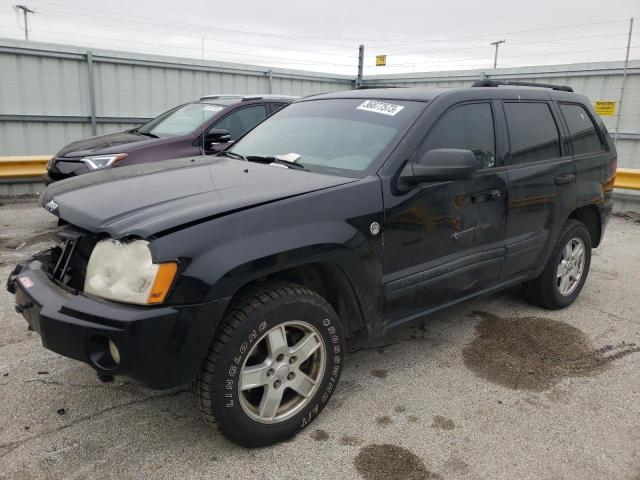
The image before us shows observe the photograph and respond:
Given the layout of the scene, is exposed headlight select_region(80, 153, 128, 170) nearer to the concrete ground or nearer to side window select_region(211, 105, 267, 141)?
side window select_region(211, 105, 267, 141)

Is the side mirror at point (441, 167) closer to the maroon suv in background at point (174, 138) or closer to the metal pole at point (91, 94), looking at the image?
the maroon suv in background at point (174, 138)

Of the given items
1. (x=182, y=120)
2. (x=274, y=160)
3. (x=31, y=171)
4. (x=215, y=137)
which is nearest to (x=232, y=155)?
(x=274, y=160)

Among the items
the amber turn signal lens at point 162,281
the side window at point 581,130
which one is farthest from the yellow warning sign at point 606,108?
the amber turn signal lens at point 162,281

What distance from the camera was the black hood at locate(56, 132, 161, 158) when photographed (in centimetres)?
626

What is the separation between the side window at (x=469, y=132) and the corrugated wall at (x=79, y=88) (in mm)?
8694

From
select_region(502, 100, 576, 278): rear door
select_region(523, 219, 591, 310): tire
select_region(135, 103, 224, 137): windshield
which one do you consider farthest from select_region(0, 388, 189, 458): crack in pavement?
select_region(135, 103, 224, 137): windshield

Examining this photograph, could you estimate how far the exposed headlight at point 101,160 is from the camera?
605cm

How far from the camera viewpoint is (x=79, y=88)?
9.99 metres

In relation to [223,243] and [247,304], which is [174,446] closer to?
[247,304]

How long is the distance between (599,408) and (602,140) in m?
2.53

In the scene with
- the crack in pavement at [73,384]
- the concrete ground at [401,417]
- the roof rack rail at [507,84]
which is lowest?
the concrete ground at [401,417]

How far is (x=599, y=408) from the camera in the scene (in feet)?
9.96

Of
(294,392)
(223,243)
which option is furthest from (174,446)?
(223,243)

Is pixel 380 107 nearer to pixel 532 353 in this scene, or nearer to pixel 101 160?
pixel 532 353
